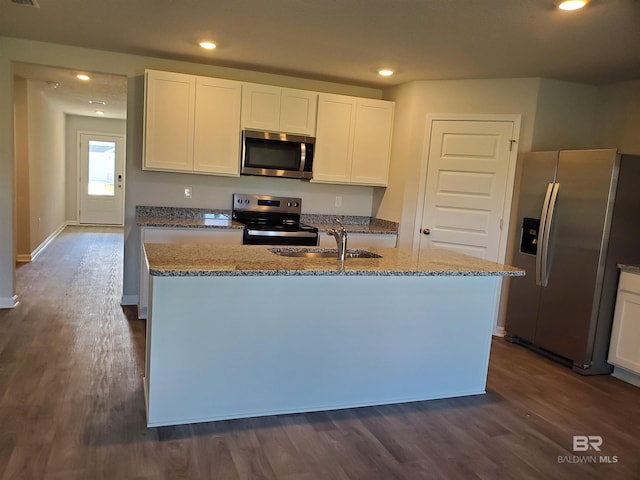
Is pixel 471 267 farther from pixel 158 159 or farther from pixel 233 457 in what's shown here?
pixel 158 159

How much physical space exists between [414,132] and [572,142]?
4.71 ft

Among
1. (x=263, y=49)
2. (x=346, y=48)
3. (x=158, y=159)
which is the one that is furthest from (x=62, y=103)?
(x=346, y=48)

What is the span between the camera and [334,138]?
4.69 metres

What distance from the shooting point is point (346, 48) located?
3.61 metres

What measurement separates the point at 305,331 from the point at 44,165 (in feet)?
21.6

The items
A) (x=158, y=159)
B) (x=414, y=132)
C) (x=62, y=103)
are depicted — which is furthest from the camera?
(x=62, y=103)

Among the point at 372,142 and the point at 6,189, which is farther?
the point at 372,142

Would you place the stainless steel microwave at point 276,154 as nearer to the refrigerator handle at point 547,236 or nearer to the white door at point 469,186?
the white door at point 469,186

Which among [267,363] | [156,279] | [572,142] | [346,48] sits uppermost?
[346,48]

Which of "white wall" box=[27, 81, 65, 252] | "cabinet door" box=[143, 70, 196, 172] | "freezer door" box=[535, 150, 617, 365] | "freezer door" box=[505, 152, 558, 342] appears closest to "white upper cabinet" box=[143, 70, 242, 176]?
"cabinet door" box=[143, 70, 196, 172]

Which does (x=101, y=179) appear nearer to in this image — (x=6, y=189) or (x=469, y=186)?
(x=6, y=189)

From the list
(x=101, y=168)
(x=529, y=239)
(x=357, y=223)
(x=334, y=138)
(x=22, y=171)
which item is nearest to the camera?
(x=529, y=239)

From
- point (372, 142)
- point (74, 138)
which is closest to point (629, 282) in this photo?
point (372, 142)

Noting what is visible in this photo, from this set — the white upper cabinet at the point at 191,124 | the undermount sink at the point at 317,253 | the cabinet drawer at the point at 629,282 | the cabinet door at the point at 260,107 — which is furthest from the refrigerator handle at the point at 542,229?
the white upper cabinet at the point at 191,124
